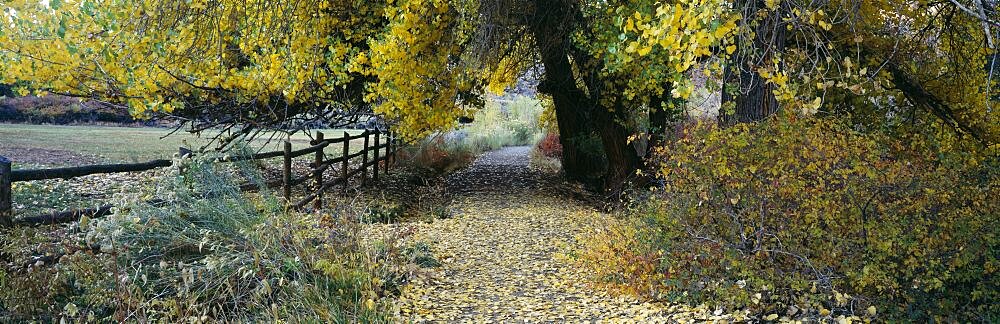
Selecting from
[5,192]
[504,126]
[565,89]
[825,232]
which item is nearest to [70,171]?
[5,192]

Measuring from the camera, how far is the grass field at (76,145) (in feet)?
31.2

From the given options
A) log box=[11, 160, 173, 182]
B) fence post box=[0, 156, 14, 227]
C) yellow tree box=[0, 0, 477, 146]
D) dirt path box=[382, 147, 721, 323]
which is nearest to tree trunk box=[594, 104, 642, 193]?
dirt path box=[382, 147, 721, 323]

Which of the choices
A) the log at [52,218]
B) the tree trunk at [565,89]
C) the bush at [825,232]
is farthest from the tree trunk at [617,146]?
the log at [52,218]

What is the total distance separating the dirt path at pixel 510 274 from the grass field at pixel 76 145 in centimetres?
302

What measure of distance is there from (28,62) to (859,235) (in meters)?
7.47

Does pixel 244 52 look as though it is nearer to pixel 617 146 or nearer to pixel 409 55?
pixel 409 55

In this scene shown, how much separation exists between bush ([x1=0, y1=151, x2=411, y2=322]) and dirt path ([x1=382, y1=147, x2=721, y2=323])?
40 cm

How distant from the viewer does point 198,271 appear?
13.5 feet

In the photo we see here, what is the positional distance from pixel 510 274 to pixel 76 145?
8.43m

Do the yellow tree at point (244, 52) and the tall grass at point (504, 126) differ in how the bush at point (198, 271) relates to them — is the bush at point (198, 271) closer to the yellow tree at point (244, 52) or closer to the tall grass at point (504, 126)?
the yellow tree at point (244, 52)

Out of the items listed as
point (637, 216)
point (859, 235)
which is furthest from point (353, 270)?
point (859, 235)

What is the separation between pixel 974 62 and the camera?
23.4ft

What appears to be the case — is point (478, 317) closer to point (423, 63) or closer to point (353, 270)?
point (353, 270)

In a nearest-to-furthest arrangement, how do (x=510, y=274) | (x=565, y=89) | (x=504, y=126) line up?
(x=510, y=274) < (x=565, y=89) < (x=504, y=126)
